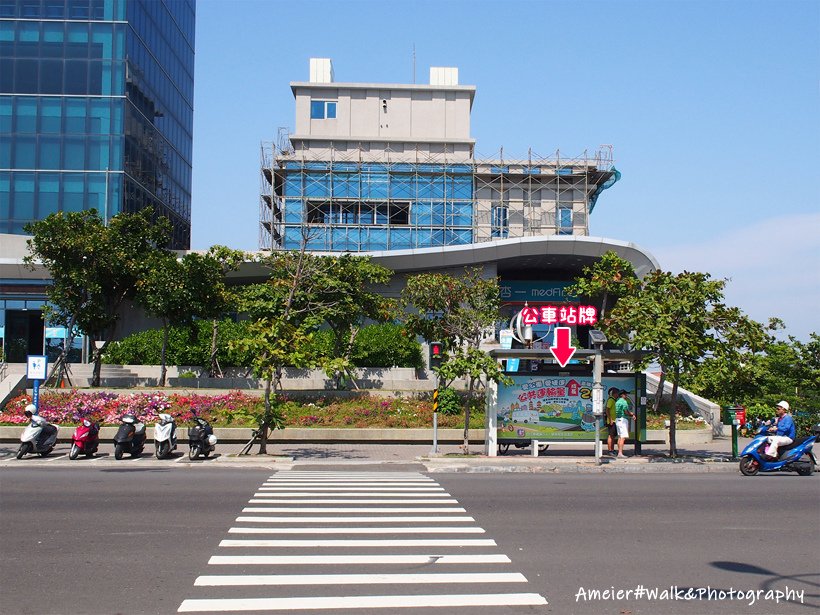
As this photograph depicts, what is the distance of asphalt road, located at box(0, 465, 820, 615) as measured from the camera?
7.94 metres

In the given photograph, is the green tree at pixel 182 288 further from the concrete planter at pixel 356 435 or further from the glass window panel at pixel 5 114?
the glass window panel at pixel 5 114

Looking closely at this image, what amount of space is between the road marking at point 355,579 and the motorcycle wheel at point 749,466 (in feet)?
38.7

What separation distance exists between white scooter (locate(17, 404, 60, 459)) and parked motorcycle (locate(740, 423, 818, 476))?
16.7 metres

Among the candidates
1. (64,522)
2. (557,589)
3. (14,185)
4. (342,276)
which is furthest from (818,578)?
(14,185)

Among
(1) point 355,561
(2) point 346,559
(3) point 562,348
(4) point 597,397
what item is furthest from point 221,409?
(1) point 355,561

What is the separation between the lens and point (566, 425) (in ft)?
73.7

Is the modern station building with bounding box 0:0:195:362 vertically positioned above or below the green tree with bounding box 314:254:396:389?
above

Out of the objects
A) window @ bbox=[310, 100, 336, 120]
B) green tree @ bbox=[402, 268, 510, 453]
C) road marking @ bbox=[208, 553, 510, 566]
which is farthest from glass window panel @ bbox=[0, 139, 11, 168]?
road marking @ bbox=[208, 553, 510, 566]

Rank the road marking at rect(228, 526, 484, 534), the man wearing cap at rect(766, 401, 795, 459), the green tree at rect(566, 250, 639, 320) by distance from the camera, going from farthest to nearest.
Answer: the green tree at rect(566, 250, 639, 320) → the man wearing cap at rect(766, 401, 795, 459) → the road marking at rect(228, 526, 484, 534)

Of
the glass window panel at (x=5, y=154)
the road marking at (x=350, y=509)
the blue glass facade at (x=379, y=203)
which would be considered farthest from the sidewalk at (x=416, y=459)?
the blue glass facade at (x=379, y=203)

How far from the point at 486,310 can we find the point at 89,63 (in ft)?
118

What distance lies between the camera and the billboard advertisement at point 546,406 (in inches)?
883

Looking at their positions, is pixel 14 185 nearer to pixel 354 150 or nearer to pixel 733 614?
pixel 354 150

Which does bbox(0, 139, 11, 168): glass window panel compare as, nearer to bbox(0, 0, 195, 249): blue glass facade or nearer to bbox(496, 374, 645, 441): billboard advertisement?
bbox(0, 0, 195, 249): blue glass facade
